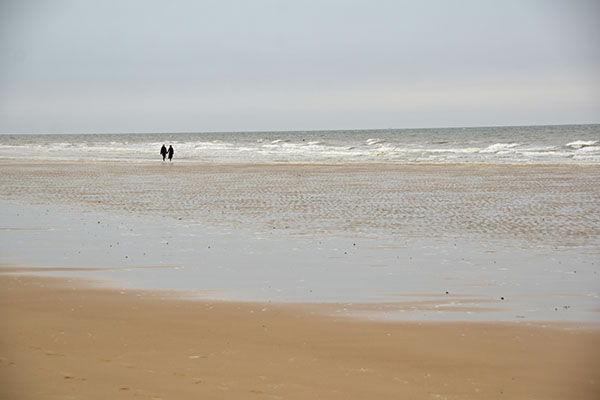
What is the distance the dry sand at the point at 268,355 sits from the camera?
6.06 meters

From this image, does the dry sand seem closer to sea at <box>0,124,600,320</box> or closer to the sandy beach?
the sandy beach

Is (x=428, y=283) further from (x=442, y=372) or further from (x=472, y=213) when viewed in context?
(x=472, y=213)

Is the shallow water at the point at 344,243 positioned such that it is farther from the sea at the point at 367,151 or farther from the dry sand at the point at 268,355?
the sea at the point at 367,151

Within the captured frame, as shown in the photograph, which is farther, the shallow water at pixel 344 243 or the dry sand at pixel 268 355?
the shallow water at pixel 344 243

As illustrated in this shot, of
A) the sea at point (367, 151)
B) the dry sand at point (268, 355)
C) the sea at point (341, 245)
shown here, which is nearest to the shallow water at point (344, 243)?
the sea at point (341, 245)

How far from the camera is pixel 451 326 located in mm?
A: 8016

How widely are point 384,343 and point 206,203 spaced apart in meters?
14.6

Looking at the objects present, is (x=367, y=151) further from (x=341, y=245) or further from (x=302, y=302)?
(x=302, y=302)

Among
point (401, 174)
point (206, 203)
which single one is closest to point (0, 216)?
point (206, 203)

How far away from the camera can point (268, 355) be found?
7008 mm

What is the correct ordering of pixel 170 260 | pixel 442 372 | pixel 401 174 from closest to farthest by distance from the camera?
pixel 442 372 → pixel 170 260 → pixel 401 174

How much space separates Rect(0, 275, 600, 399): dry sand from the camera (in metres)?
6.06

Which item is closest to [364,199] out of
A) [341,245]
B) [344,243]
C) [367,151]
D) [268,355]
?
[344,243]

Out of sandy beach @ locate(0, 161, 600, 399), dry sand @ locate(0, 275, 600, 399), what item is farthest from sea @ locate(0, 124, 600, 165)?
dry sand @ locate(0, 275, 600, 399)
